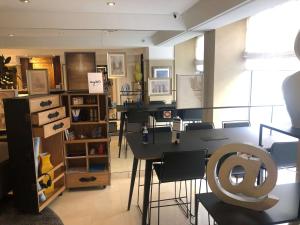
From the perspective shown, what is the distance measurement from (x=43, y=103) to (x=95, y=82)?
27.9 inches

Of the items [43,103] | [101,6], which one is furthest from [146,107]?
[43,103]

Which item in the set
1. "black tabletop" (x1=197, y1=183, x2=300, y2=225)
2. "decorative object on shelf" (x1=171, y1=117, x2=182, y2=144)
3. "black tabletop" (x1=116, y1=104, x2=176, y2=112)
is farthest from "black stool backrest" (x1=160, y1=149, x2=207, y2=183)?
"black tabletop" (x1=116, y1=104, x2=176, y2=112)

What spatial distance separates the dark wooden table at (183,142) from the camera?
221cm

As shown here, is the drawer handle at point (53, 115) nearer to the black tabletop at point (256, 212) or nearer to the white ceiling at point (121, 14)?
the white ceiling at point (121, 14)

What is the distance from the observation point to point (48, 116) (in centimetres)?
276

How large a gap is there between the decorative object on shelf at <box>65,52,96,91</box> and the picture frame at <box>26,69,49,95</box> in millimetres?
359

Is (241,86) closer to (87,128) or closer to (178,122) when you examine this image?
(178,122)

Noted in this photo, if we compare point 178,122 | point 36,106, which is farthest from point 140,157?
point 36,106

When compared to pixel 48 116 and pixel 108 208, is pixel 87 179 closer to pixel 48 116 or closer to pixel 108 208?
pixel 108 208

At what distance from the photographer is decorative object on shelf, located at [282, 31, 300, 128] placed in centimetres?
120

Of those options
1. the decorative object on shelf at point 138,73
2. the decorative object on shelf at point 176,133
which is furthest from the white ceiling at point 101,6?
the decorative object on shelf at point 138,73

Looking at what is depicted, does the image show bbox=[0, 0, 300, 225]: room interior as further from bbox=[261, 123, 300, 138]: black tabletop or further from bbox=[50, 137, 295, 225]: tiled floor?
bbox=[261, 123, 300, 138]: black tabletop

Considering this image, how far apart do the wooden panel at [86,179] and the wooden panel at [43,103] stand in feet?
3.23

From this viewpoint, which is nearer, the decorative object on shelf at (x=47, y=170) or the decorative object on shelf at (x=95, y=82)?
the decorative object on shelf at (x=47, y=170)
